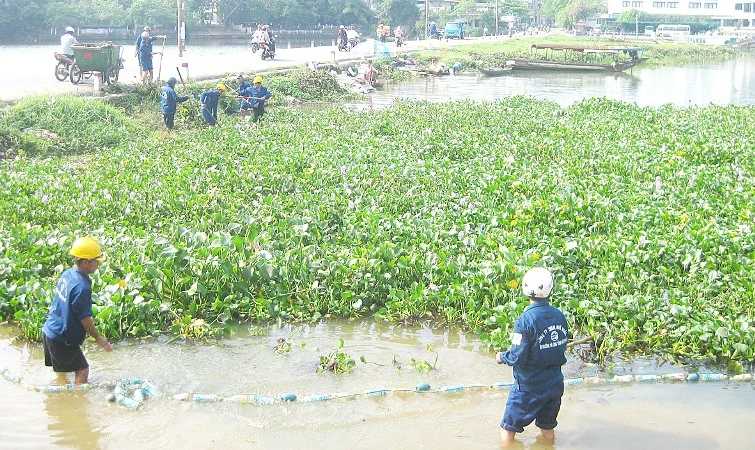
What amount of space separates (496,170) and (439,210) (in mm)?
2605

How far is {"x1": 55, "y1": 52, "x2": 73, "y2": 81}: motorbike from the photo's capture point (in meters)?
20.7

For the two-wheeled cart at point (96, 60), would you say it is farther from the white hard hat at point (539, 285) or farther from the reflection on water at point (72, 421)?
the white hard hat at point (539, 285)

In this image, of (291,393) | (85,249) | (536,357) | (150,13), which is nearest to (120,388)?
(85,249)

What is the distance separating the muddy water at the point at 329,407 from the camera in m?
5.72

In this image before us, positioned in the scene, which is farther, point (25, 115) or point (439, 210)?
point (25, 115)

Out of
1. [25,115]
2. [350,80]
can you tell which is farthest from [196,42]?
[25,115]

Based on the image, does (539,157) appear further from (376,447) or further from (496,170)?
(376,447)

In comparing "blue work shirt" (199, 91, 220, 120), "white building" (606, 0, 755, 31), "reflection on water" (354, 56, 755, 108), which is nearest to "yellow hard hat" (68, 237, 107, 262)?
"blue work shirt" (199, 91, 220, 120)

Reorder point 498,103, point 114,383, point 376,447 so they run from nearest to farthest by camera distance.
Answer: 1. point 376,447
2. point 114,383
3. point 498,103

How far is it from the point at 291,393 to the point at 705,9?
111 m

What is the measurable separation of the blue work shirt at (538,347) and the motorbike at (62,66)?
59.5 ft

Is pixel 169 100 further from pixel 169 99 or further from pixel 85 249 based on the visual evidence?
pixel 85 249

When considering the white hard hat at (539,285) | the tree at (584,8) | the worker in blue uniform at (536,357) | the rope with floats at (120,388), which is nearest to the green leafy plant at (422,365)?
the worker in blue uniform at (536,357)

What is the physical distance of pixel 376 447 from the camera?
18.4 ft
